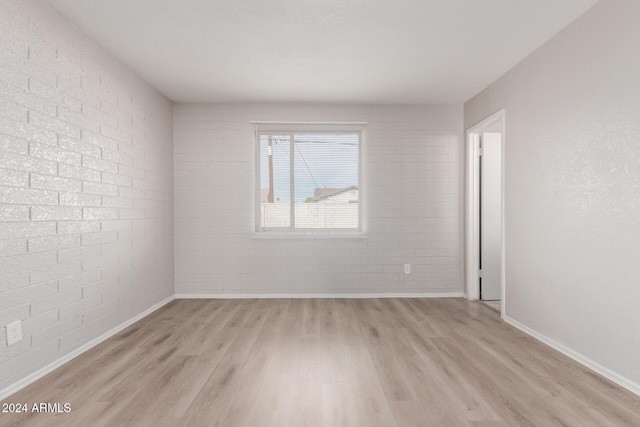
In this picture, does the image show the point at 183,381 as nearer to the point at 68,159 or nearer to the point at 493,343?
the point at 68,159

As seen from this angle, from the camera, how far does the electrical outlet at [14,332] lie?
2.12 meters

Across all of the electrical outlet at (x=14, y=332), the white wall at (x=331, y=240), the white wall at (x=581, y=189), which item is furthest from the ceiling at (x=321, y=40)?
the electrical outlet at (x=14, y=332)

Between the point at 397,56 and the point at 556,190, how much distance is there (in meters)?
1.83

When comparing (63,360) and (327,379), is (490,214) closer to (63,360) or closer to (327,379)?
(327,379)

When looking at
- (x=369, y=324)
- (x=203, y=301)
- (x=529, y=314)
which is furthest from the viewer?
(x=203, y=301)

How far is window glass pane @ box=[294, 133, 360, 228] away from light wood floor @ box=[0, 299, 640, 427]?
5.13 feet

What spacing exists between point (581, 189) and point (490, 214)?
1.87m

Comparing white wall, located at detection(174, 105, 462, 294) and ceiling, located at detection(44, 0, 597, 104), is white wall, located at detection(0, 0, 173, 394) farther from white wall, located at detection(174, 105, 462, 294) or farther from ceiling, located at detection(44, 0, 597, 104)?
white wall, located at detection(174, 105, 462, 294)

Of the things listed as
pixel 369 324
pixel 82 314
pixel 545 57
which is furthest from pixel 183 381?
pixel 545 57

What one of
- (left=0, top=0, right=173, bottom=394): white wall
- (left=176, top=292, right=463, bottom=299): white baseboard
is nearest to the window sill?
(left=176, top=292, right=463, bottom=299): white baseboard

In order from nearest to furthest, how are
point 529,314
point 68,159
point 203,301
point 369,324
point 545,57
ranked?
1. point 68,159
2. point 545,57
3. point 529,314
4. point 369,324
5. point 203,301

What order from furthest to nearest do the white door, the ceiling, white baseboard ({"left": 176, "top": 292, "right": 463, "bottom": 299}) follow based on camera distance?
1. white baseboard ({"left": 176, "top": 292, "right": 463, "bottom": 299})
2. the white door
3. the ceiling

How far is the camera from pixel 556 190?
284 cm

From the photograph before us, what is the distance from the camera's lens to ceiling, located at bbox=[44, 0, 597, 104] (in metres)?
2.49
